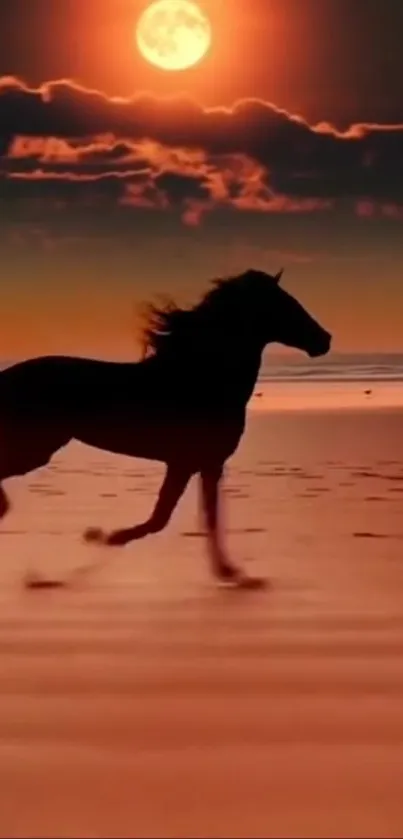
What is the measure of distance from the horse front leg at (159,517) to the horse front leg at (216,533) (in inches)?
1.3

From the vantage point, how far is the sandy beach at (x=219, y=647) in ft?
4.69

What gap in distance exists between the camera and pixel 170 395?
156cm

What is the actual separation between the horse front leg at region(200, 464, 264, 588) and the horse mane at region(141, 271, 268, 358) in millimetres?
210

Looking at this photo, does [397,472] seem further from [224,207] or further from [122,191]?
[122,191]

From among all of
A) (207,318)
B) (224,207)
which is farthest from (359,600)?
(224,207)

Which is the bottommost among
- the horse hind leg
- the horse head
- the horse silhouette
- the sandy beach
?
the sandy beach

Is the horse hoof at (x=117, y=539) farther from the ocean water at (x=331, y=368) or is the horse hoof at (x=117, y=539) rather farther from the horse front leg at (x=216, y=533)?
the ocean water at (x=331, y=368)

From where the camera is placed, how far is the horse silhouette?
155 cm

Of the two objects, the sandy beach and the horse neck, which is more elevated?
the horse neck

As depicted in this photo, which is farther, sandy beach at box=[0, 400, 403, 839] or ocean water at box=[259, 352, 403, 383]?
ocean water at box=[259, 352, 403, 383]

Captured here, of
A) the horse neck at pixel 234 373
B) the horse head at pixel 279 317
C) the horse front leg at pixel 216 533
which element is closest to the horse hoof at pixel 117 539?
the horse front leg at pixel 216 533

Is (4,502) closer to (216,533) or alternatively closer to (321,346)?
(216,533)

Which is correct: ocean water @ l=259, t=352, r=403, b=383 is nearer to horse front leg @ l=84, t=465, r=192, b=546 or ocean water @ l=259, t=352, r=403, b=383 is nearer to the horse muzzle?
the horse muzzle

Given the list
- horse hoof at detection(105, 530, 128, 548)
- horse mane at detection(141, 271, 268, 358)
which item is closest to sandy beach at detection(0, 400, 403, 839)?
horse hoof at detection(105, 530, 128, 548)
